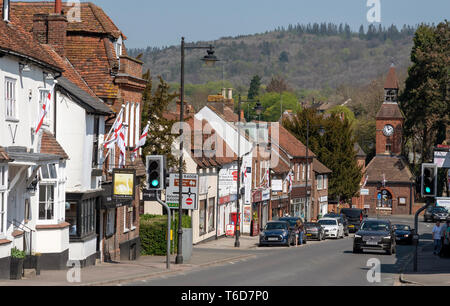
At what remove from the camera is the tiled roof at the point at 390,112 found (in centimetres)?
11894

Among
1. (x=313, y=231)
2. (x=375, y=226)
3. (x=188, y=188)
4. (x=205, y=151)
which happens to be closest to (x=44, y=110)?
(x=188, y=188)

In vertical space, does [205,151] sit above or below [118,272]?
above

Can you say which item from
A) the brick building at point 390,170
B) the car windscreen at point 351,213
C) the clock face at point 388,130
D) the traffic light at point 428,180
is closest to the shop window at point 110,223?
the traffic light at point 428,180

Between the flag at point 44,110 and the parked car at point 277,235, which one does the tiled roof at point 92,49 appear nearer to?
the flag at point 44,110

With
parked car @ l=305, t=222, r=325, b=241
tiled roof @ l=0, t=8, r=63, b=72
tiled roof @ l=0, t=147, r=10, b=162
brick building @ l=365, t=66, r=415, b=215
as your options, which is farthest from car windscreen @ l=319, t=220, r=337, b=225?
brick building @ l=365, t=66, r=415, b=215

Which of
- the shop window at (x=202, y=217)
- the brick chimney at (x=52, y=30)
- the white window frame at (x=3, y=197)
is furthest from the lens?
the shop window at (x=202, y=217)

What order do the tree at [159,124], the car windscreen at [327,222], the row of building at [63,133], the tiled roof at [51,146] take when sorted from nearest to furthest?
the row of building at [63,133]
the tiled roof at [51,146]
the tree at [159,124]
the car windscreen at [327,222]

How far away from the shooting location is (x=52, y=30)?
3186 centimetres

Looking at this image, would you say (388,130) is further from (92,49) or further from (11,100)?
(11,100)

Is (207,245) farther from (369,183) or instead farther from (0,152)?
(369,183)

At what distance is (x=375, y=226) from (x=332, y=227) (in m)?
A: 20.3

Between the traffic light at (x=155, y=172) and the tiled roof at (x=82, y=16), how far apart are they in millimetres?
7967
